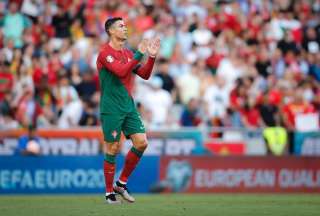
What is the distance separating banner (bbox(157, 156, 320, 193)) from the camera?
63.7 ft

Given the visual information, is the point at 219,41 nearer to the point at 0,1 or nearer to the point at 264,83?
the point at 264,83

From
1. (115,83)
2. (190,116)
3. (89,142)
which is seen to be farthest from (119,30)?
(190,116)

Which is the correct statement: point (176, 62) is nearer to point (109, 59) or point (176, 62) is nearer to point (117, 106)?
point (117, 106)

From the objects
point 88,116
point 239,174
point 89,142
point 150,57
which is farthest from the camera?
point 88,116

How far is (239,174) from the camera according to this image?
1966 centimetres

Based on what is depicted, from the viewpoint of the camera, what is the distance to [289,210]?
39.2 feet

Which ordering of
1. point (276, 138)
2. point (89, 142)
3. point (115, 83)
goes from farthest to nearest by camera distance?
1. point (276, 138)
2. point (89, 142)
3. point (115, 83)

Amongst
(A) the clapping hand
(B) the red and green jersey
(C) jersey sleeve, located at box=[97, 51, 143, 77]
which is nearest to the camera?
(C) jersey sleeve, located at box=[97, 51, 143, 77]

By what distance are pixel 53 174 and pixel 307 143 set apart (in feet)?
19.3

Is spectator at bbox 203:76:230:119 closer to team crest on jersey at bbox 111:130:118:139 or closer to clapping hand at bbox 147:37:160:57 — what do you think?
team crest on jersey at bbox 111:130:118:139

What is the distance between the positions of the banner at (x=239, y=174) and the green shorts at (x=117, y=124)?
21.0ft

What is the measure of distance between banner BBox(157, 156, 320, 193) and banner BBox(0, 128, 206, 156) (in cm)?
54

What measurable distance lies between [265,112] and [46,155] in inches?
216

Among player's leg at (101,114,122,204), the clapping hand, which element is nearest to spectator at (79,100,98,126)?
player's leg at (101,114,122,204)
